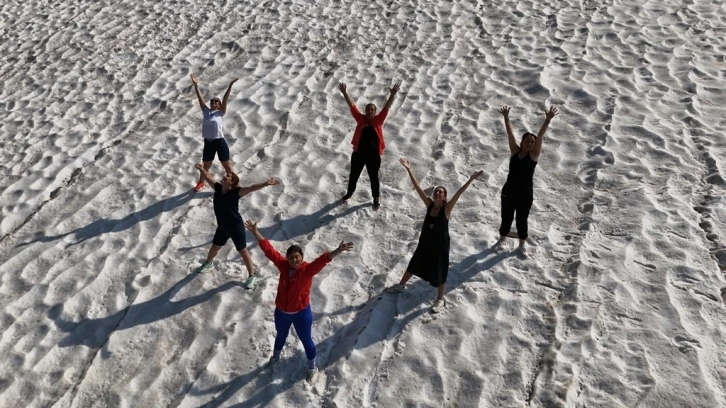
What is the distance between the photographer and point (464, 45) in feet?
35.8

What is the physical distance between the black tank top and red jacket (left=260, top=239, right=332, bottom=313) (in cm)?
223

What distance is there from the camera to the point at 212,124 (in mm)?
7406

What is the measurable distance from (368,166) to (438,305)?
77.8 inches

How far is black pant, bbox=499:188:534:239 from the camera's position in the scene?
5992mm

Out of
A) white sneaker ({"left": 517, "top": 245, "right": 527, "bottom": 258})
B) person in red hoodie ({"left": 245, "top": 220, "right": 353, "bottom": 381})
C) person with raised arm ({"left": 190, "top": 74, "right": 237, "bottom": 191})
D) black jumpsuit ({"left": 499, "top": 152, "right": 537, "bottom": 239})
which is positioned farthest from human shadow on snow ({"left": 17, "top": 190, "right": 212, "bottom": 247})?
white sneaker ({"left": 517, "top": 245, "right": 527, "bottom": 258})

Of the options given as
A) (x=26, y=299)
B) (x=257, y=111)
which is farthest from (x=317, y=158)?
(x=26, y=299)

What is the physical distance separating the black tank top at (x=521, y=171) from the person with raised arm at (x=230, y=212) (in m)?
2.26

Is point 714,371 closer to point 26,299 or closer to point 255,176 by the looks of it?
point 255,176

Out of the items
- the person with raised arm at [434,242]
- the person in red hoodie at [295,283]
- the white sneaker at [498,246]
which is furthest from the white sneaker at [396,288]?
the person in red hoodie at [295,283]

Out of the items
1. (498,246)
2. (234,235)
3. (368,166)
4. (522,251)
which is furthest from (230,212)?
(522,251)

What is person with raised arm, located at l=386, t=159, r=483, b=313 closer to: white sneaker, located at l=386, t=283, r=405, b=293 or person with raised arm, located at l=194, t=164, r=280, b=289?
white sneaker, located at l=386, t=283, r=405, b=293

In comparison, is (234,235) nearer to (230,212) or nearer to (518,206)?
(230,212)

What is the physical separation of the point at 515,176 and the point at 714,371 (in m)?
2.31

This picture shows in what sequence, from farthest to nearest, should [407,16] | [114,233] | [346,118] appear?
[407,16] < [346,118] < [114,233]
